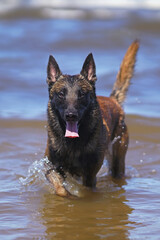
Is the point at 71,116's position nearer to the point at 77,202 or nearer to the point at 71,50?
the point at 77,202

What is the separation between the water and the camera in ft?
18.5

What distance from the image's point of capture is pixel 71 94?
601 cm

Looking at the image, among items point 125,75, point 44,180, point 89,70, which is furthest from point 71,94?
point 125,75

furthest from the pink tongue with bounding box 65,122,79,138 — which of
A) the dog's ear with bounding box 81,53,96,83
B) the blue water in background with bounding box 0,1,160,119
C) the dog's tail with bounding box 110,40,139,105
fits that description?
the blue water in background with bounding box 0,1,160,119

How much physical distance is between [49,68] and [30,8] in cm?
1669

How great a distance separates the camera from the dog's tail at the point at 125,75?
8172mm

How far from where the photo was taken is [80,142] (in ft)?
20.8

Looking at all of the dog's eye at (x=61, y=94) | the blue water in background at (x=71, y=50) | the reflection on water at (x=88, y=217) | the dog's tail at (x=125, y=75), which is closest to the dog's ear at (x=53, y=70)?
the dog's eye at (x=61, y=94)

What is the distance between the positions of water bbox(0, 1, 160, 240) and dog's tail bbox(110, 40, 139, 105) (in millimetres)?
1000

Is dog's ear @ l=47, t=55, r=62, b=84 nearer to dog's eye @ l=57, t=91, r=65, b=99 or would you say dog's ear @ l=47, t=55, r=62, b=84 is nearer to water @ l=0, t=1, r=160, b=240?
dog's eye @ l=57, t=91, r=65, b=99

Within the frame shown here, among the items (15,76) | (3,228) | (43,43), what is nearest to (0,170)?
(3,228)

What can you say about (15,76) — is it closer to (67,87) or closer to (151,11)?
(67,87)

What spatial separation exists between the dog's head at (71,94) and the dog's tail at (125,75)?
1822 millimetres

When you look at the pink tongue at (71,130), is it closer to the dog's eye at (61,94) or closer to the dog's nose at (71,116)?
the dog's nose at (71,116)
